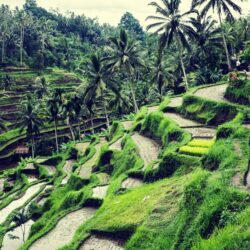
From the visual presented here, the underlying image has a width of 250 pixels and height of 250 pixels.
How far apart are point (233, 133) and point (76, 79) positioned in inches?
3218

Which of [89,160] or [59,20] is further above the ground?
[59,20]

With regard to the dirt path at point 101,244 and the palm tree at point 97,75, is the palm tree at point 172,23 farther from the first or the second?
the dirt path at point 101,244

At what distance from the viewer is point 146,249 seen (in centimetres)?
1464

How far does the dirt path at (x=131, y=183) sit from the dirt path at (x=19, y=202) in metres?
13.9

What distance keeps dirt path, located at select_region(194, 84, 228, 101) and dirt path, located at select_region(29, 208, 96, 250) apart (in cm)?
1382

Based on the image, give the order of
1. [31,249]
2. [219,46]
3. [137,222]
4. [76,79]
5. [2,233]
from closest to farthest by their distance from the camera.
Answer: [137,222]
[31,249]
[2,233]
[219,46]
[76,79]

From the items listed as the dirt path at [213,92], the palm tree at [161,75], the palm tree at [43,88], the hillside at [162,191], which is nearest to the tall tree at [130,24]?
the palm tree at [43,88]

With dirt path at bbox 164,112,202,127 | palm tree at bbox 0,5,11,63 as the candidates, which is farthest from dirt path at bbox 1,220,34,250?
palm tree at bbox 0,5,11,63

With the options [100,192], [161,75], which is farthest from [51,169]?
[100,192]

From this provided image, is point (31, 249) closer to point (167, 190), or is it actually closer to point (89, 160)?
point (167, 190)

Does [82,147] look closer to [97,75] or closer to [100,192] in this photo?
[97,75]

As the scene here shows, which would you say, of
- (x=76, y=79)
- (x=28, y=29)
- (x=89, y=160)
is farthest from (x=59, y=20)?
(x=89, y=160)

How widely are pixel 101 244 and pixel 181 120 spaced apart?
16.3 meters

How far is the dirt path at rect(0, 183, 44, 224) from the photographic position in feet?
115
